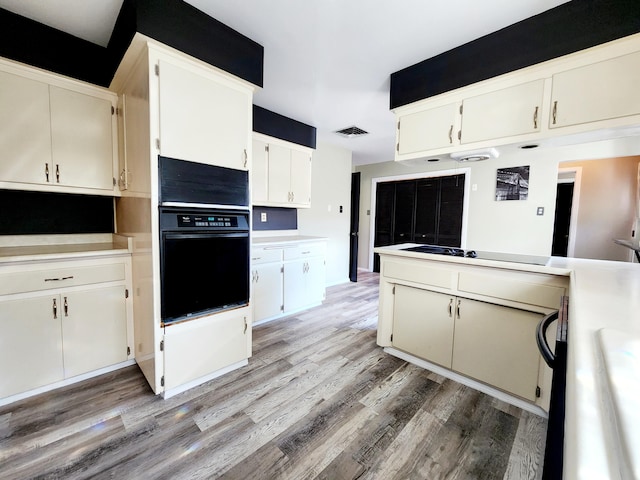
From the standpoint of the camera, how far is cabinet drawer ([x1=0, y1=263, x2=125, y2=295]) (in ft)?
5.58

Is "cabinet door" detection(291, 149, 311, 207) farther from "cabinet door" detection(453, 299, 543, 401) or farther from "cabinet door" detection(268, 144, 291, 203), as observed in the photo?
"cabinet door" detection(453, 299, 543, 401)

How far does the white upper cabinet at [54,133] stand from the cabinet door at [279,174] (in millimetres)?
1600

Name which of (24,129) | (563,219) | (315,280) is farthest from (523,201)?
(24,129)

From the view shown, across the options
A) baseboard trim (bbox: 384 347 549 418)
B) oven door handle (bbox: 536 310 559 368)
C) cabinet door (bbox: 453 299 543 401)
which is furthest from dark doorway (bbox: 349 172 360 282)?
oven door handle (bbox: 536 310 559 368)

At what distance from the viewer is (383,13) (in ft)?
5.84

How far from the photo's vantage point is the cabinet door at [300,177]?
3.64 metres

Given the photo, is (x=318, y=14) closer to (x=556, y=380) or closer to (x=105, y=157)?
(x=105, y=157)

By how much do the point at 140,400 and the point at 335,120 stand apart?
3.55 metres

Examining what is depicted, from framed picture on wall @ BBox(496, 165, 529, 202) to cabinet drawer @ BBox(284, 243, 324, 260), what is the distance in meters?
2.83

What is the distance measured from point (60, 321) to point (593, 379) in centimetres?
270

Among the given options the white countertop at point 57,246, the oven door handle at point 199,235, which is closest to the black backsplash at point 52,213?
the white countertop at point 57,246

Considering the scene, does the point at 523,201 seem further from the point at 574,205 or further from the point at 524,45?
the point at 524,45

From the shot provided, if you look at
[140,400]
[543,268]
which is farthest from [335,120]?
[140,400]

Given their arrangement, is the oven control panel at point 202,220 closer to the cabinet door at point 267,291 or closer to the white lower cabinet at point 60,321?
the white lower cabinet at point 60,321
